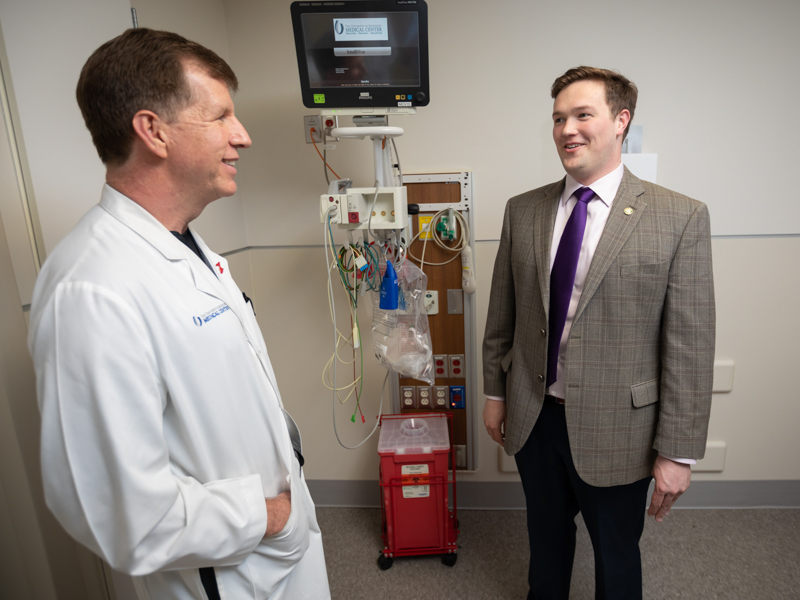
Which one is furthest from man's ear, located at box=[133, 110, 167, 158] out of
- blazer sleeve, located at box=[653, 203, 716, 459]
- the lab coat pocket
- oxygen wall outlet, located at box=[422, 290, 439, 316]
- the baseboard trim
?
the baseboard trim

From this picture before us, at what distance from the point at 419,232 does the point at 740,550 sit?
6.36 feet

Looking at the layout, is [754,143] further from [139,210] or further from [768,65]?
[139,210]

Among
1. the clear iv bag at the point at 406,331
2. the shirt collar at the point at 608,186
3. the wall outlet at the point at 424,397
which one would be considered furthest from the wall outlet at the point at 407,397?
the shirt collar at the point at 608,186

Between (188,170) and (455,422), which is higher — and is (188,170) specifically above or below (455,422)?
above

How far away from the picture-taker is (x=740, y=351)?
2.09 m

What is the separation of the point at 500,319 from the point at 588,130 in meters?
0.62

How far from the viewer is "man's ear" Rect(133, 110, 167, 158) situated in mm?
795

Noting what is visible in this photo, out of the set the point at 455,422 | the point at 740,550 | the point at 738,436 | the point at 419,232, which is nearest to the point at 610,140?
the point at 419,232

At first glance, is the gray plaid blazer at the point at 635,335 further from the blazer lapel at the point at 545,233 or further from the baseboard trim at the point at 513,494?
the baseboard trim at the point at 513,494

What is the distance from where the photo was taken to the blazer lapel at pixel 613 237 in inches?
47.4

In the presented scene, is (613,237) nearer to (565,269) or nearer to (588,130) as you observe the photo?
(565,269)

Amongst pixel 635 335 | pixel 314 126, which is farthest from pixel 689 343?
pixel 314 126

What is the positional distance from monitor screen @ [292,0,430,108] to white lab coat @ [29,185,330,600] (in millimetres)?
963

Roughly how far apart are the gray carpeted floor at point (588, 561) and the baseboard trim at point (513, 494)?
0.04m
